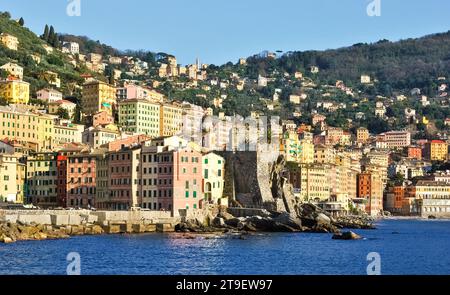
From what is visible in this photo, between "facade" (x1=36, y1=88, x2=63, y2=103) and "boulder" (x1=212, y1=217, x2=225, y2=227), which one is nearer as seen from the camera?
"boulder" (x1=212, y1=217, x2=225, y2=227)

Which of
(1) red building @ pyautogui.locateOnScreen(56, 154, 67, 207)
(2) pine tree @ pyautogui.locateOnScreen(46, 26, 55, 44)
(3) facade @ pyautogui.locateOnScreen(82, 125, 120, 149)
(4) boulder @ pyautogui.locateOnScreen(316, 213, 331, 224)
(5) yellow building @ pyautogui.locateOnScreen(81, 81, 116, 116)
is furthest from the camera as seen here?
(2) pine tree @ pyautogui.locateOnScreen(46, 26, 55, 44)

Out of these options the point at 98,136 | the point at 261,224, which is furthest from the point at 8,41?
the point at 261,224

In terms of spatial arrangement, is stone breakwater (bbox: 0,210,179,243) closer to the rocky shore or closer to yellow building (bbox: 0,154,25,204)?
the rocky shore

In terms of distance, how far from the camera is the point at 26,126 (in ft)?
330

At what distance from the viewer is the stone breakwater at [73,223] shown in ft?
190

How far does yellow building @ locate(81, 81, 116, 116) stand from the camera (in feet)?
411

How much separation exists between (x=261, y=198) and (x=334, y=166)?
63.0m

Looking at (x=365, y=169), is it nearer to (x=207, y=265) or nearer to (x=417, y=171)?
(x=417, y=171)

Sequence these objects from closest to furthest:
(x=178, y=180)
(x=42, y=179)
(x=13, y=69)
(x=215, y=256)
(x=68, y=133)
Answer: (x=215, y=256) < (x=178, y=180) < (x=42, y=179) < (x=68, y=133) < (x=13, y=69)

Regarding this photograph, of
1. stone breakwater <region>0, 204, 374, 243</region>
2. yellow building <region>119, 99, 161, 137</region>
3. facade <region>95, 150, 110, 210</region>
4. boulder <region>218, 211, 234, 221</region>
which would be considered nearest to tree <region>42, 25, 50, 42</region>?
yellow building <region>119, 99, 161, 137</region>

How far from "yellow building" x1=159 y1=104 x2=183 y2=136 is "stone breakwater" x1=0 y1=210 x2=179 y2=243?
5862cm

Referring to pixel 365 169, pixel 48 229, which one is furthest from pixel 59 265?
pixel 365 169

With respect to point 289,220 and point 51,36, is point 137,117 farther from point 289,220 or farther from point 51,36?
point 51,36

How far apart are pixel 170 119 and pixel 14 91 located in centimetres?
2459
